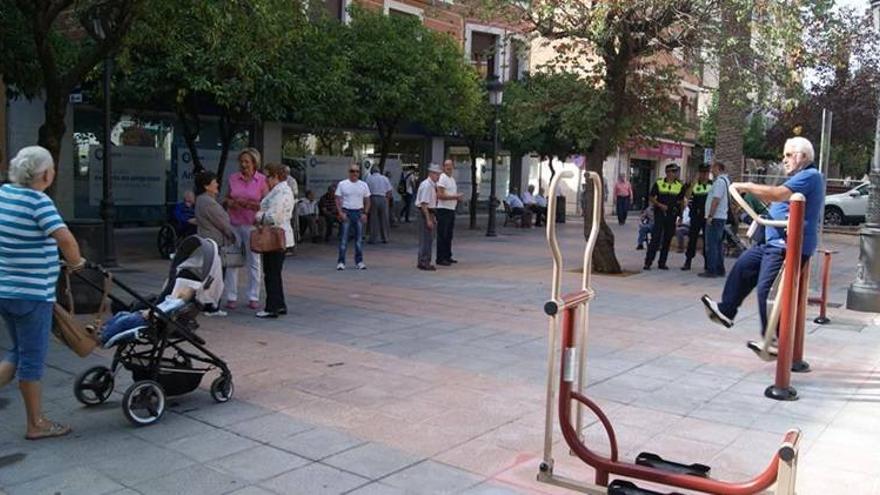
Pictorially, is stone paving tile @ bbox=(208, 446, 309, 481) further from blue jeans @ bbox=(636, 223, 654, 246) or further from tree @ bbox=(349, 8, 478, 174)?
blue jeans @ bbox=(636, 223, 654, 246)

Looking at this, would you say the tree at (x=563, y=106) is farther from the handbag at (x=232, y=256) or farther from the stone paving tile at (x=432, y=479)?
the stone paving tile at (x=432, y=479)

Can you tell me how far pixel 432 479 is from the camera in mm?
4258

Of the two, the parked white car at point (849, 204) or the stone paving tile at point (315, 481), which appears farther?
the parked white car at point (849, 204)

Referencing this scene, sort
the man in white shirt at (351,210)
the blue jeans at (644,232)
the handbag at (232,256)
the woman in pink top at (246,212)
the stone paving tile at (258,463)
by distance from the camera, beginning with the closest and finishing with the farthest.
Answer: the stone paving tile at (258,463) → the handbag at (232,256) → the woman in pink top at (246,212) → the man in white shirt at (351,210) → the blue jeans at (644,232)

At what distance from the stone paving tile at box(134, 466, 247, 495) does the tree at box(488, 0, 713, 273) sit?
310 inches

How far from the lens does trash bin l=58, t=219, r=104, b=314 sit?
27.6 feet

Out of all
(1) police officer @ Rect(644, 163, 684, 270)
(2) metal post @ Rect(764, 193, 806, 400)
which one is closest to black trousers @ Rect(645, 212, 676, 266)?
A: (1) police officer @ Rect(644, 163, 684, 270)

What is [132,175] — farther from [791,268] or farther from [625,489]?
[625,489]

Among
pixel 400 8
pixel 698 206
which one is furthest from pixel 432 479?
pixel 400 8

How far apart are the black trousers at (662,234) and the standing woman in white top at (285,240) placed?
7.47 meters

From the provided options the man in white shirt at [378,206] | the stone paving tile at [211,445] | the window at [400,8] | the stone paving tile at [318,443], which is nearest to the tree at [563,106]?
the man in white shirt at [378,206]

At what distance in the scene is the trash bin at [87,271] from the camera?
27.6 feet

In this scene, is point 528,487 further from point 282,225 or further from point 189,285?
point 282,225

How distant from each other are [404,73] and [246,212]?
9070 millimetres
